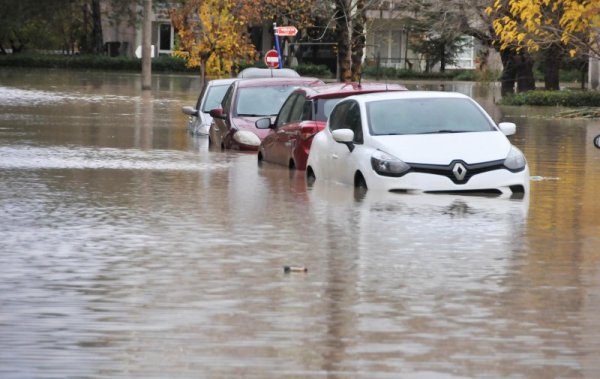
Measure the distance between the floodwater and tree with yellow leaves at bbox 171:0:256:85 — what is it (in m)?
35.6

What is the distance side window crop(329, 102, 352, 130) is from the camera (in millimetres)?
18469

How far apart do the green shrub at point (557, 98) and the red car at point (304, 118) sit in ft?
95.1

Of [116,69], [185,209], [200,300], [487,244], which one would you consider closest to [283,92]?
[185,209]

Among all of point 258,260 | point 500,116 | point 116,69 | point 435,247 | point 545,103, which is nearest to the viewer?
point 258,260

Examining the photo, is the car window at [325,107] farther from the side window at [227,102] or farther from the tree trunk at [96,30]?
the tree trunk at [96,30]

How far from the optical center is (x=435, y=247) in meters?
12.7

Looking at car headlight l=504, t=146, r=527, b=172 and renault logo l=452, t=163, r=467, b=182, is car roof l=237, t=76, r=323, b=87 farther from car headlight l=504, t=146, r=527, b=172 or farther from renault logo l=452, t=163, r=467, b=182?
renault logo l=452, t=163, r=467, b=182

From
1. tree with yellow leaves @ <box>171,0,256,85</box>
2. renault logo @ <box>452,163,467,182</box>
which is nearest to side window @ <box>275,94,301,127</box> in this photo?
renault logo @ <box>452,163,467,182</box>

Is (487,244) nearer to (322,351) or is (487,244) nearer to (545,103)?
(322,351)

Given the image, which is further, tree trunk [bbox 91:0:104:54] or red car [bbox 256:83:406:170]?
tree trunk [bbox 91:0:104:54]

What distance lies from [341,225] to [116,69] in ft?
264

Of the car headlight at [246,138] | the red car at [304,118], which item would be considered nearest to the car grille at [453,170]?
the red car at [304,118]

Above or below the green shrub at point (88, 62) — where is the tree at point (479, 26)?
above

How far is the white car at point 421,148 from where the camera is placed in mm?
16422
